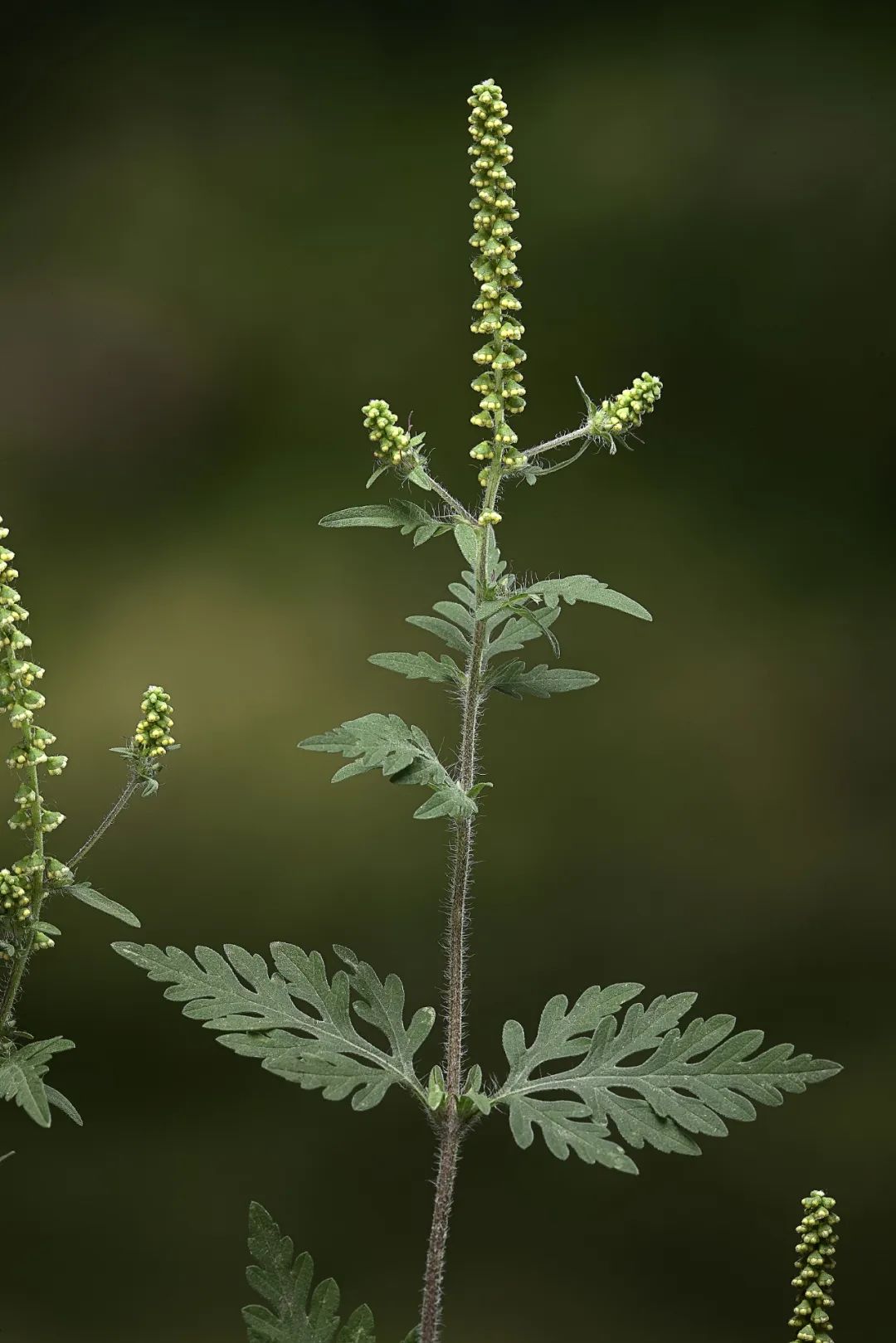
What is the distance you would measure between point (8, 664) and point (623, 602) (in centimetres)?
61

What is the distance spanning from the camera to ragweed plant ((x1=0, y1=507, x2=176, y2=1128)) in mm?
1529

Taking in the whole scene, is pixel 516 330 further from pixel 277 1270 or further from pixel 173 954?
pixel 277 1270

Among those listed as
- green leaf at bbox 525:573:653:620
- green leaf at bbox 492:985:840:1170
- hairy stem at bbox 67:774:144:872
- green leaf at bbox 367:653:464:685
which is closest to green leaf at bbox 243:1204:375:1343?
green leaf at bbox 492:985:840:1170

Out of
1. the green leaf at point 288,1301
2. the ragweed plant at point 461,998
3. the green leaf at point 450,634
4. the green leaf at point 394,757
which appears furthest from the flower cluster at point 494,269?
the green leaf at point 288,1301

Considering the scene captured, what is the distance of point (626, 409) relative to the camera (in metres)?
1.66

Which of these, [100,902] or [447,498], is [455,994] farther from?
[447,498]

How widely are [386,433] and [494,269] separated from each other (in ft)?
0.67

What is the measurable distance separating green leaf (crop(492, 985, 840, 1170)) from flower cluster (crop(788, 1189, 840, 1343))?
0.12 m

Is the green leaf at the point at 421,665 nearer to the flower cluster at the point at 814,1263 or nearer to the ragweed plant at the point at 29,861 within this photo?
the ragweed plant at the point at 29,861

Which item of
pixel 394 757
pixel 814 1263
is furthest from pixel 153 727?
pixel 814 1263

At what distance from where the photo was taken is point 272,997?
5.79 ft

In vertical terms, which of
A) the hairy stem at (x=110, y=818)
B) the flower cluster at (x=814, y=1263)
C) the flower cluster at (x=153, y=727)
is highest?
the flower cluster at (x=153, y=727)

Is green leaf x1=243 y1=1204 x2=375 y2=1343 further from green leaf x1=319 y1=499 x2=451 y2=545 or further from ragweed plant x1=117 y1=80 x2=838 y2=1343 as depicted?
green leaf x1=319 y1=499 x2=451 y2=545

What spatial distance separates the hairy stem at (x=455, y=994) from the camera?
174 cm
